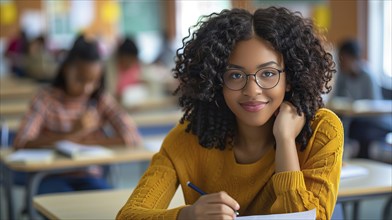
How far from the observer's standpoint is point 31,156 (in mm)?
3219

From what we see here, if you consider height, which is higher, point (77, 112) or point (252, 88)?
point (252, 88)

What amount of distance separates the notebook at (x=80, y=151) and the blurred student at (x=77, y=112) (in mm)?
114

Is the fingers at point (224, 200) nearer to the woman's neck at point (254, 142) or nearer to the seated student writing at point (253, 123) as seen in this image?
the seated student writing at point (253, 123)

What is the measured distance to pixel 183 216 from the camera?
59.8 inches

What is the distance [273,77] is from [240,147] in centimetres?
23

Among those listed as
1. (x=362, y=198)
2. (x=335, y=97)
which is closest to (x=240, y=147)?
(x=362, y=198)

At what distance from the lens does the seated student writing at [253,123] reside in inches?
62.2

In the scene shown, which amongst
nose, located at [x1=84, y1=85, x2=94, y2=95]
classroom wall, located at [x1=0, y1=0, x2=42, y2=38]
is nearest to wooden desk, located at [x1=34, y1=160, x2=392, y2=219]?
nose, located at [x1=84, y1=85, x2=94, y2=95]

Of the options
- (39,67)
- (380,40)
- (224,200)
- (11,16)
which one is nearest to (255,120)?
(224,200)

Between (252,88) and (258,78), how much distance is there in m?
0.03

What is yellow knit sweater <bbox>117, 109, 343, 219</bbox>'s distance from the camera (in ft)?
5.11

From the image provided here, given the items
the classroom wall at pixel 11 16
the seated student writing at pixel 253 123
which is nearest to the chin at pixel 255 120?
the seated student writing at pixel 253 123

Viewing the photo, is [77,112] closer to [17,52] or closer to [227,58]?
[227,58]

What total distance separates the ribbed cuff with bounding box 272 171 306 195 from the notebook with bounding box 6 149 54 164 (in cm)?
177
